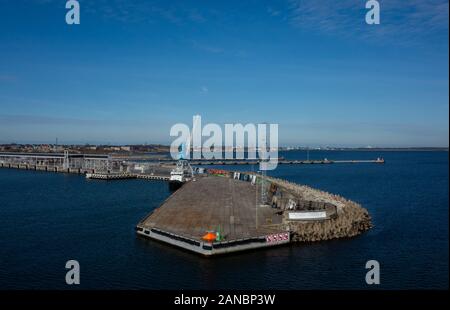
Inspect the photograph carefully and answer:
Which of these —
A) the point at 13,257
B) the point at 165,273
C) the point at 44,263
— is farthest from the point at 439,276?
the point at 13,257

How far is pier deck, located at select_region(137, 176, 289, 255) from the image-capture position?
30.8 metres

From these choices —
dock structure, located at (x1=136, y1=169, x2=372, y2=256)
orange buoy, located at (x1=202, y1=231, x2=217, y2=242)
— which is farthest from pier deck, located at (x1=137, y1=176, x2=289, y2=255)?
orange buoy, located at (x1=202, y1=231, x2=217, y2=242)

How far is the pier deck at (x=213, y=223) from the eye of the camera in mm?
30750

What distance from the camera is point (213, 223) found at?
36.2 m

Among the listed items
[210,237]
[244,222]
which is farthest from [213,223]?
[210,237]

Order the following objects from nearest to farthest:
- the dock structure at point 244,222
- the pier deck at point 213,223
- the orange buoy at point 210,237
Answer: the orange buoy at point 210,237, the pier deck at point 213,223, the dock structure at point 244,222

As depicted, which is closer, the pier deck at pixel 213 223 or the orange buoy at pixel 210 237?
the orange buoy at pixel 210 237

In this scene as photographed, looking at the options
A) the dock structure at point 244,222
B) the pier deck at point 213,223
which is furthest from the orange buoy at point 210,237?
the pier deck at point 213,223

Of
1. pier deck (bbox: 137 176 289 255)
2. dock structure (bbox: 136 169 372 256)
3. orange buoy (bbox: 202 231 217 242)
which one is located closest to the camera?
orange buoy (bbox: 202 231 217 242)

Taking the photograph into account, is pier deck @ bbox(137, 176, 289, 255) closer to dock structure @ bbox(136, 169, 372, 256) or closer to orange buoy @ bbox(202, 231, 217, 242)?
dock structure @ bbox(136, 169, 372, 256)

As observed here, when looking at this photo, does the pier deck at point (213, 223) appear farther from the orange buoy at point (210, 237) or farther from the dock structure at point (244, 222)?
the orange buoy at point (210, 237)

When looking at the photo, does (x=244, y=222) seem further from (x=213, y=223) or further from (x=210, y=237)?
(x=210, y=237)

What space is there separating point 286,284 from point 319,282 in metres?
2.11

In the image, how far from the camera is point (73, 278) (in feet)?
86.6
